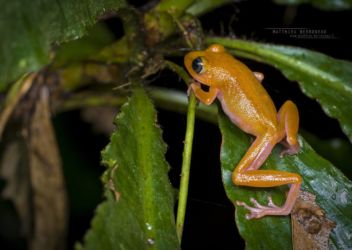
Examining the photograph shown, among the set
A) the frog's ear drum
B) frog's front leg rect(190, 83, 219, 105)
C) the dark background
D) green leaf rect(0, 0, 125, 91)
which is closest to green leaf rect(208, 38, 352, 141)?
the frog's ear drum

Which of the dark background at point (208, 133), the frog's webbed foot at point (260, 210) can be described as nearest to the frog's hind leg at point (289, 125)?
the frog's webbed foot at point (260, 210)

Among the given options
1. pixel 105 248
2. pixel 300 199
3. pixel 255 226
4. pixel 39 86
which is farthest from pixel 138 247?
pixel 39 86

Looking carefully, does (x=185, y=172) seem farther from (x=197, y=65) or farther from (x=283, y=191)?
(x=197, y=65)

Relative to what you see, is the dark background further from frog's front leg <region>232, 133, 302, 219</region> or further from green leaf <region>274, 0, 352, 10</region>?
frog's front leg <region>232, 133, 302, 219</region>

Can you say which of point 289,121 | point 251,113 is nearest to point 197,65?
point 251,113

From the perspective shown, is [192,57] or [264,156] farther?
[192,57]

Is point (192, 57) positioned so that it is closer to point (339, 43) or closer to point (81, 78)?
point (81, 78)
